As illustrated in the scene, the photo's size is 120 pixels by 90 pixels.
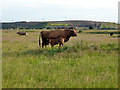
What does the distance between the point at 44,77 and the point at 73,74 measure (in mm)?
1178

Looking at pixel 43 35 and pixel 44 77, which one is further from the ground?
pixel 43 35

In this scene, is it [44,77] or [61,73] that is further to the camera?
[61,73]

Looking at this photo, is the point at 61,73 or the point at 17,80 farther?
the point at 61,73

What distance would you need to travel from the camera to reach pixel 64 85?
4.57m

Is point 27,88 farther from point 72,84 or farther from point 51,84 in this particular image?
point 72,84

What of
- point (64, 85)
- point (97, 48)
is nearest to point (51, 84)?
point (64, 85)

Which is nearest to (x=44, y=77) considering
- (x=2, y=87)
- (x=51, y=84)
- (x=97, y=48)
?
(x=51, y=84)

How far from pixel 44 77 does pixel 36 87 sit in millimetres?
942

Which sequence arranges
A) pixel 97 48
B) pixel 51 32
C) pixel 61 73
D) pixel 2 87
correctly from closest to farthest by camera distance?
pixel 2 87
pixel 61 73
pixel 97 48
pixel 51 32

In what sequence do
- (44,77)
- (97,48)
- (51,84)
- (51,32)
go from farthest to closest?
1. (51,32)
2. (97,48)
3. (44,77)
4. (51,84)

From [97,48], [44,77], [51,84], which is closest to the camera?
[51,84]

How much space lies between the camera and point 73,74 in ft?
18.9

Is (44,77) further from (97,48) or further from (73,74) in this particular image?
(97,48)

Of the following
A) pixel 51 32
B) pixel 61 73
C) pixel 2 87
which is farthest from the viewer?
pixel 51 32
